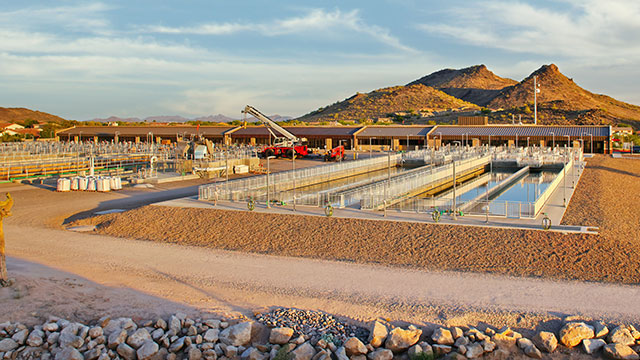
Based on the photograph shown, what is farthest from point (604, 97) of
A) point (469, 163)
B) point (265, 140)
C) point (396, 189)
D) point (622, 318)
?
point (622, 318)

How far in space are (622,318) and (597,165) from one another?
112 feet

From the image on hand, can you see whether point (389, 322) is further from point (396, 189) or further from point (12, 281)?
point (396, 189)

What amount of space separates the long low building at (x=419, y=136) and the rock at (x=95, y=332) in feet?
139

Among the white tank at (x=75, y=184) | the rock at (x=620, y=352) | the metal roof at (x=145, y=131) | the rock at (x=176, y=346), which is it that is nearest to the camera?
the rock at (x=620, y=352)

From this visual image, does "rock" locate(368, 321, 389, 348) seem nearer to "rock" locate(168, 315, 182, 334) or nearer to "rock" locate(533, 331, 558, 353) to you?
"rock" locate(533, 331, 558, 353)

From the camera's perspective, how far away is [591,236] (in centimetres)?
1528

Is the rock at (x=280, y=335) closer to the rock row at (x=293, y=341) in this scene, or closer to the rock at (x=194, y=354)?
the rock row at (x=293, y=341)

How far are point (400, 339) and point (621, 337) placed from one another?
3.80m

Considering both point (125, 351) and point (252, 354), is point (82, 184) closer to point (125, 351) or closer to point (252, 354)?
point (125, 351)

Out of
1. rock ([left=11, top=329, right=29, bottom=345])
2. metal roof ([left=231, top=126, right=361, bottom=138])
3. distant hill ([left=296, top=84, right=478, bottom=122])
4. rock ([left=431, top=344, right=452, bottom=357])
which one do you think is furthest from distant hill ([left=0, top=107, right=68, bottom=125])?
rock ([left=431, top=344, right=452, bottom=357])

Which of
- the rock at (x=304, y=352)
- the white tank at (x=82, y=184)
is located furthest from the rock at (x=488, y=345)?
the white tank at (x=82, y=184)

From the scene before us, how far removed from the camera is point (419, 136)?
61.2 meters

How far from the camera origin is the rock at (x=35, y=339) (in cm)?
973

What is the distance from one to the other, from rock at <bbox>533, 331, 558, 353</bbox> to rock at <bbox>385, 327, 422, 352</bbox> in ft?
6.82
